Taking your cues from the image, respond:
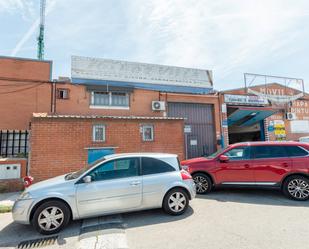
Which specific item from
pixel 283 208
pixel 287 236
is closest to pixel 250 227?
pixel 287 236

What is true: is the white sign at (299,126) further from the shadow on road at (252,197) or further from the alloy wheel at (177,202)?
the alloy wheel at (177,202)

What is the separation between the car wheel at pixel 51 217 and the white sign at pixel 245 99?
12323 millimetres

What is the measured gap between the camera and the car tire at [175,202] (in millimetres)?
4843

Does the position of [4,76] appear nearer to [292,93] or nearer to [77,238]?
[77,238]

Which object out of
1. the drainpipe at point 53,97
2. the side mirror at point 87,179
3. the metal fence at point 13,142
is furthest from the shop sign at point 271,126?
the metal fence at point 13,142

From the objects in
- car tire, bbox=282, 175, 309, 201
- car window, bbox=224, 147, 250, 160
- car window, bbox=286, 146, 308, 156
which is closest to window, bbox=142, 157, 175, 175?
car window, bbox=224, 147, 250, 160

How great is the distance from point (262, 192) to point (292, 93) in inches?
483

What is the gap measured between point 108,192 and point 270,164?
5.10m

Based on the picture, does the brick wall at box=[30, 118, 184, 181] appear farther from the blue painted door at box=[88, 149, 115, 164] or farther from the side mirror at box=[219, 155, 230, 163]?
the side mirror at box=[219, 155, 230, 163]

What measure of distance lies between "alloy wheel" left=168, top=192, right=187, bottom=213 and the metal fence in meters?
8.39

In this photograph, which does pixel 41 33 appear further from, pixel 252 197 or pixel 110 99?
pixel 252 197

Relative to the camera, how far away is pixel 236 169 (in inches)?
259

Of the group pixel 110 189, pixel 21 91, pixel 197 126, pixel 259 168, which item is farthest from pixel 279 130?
pixel 21 91

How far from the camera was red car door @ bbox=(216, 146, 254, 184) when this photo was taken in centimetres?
649
